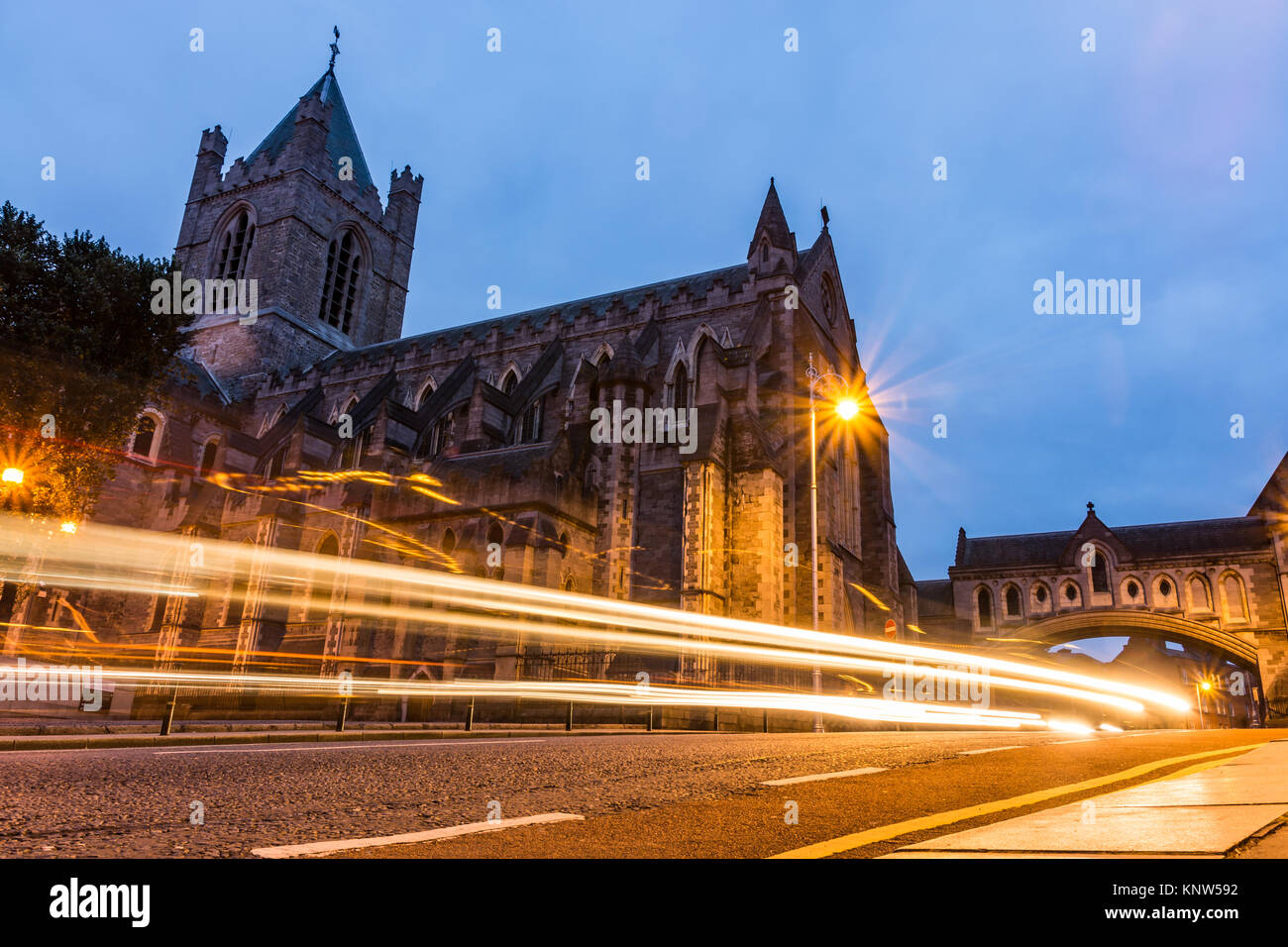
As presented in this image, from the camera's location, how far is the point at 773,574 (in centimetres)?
2388

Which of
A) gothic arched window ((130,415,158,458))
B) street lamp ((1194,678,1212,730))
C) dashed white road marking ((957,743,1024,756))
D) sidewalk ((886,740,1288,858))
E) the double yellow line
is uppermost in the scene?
gothic arched window ((130,415,158,458))

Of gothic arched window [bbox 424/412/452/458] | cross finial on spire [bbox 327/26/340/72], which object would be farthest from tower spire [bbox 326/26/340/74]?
gothic arched window [bbox 424/412/452/458]

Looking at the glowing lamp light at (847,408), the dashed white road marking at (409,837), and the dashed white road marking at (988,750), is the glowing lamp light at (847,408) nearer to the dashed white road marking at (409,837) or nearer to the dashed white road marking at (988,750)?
the dashed white road marking at (988,750)

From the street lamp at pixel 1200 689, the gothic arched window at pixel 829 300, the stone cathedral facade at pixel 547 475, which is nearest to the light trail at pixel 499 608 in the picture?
the stone cathedral facade at pixel 547 475

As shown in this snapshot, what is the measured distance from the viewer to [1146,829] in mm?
2729

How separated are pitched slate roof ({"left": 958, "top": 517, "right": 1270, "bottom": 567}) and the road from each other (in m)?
37.4

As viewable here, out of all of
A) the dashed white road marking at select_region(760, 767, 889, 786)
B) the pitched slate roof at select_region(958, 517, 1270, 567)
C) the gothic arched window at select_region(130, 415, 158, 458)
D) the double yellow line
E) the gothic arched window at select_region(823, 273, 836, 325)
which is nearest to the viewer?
the double yellow line

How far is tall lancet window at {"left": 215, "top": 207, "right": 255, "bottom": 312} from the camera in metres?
46.6

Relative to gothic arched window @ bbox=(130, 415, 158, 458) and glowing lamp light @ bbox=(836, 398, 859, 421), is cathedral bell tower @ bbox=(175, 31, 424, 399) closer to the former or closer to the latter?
gothic arched window @ bbox=(130, 415, 158, 458)

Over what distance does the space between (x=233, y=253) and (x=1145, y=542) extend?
5364 cm

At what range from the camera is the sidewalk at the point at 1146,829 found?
235 cm

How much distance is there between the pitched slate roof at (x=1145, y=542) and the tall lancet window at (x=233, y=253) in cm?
4503

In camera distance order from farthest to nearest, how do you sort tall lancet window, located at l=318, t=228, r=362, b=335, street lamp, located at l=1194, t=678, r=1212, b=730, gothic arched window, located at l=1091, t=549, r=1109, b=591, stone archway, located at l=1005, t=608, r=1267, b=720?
tall lancet window, located at l=318, t=228, r=362, b=335 < street lamp, located at l=1194, t=678, r=1212, b=730 < gothic arched window, located at l=1091, t=549, r=1109, b=591 < stone archway, located at l=1005, t=608, r=1267, b=720

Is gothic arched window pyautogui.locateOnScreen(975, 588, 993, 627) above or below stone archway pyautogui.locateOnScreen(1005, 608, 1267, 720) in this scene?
above
